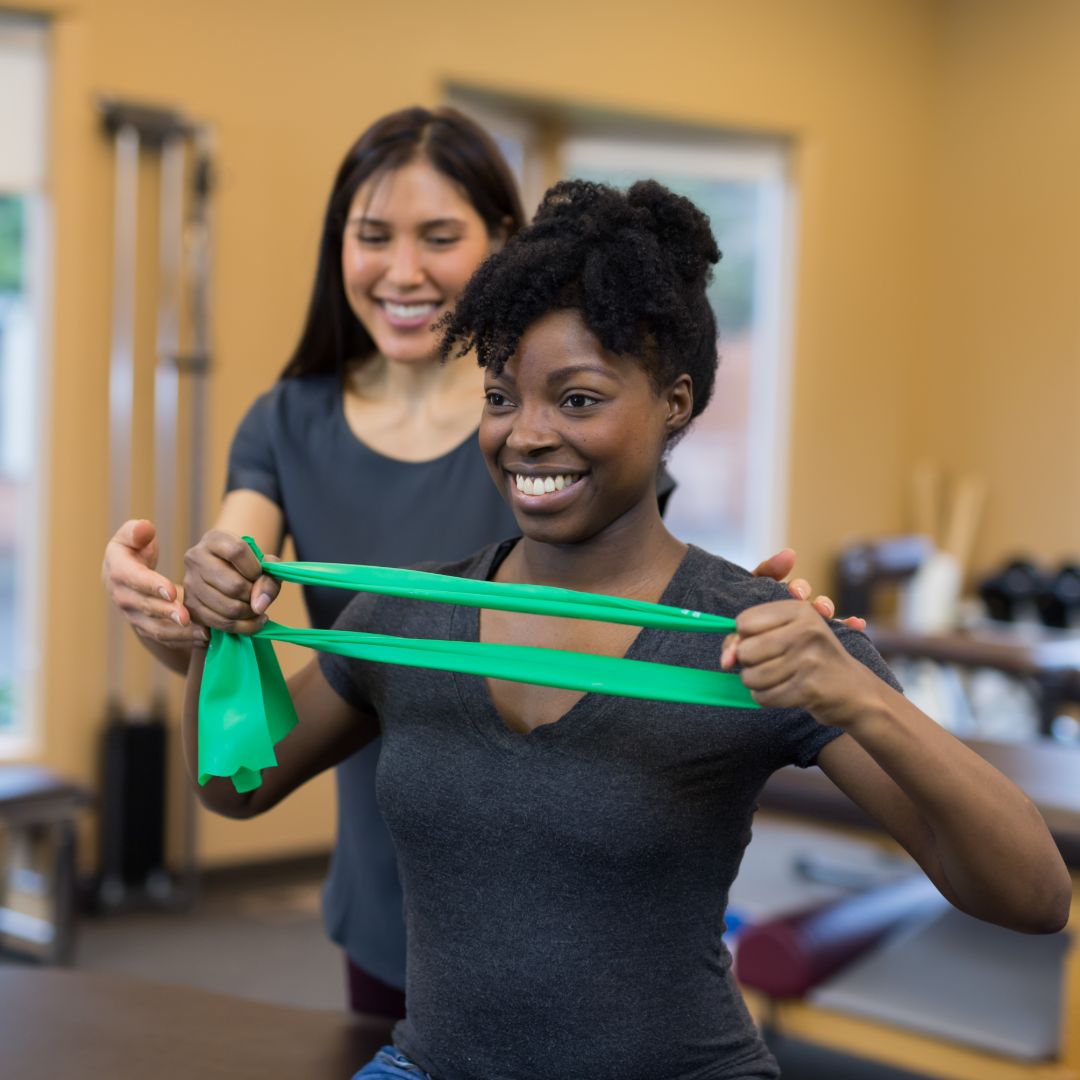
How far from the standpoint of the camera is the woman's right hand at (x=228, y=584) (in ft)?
4.36

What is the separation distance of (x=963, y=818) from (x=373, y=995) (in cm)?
99

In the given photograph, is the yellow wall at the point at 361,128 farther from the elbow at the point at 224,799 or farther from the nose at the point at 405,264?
the elbow at the point at 224,799

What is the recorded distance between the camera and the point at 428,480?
1.77 meters

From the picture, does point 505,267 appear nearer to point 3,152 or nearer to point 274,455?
point 274,455

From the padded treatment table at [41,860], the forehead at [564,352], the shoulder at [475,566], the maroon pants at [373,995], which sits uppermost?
the forehead at [564,352]

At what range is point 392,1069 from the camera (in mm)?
1313

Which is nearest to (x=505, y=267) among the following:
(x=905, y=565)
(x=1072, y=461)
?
(x=905, y=565)

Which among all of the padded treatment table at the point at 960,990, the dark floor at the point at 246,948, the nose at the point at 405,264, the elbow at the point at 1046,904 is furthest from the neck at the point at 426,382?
the dark floor at the point at 246,948

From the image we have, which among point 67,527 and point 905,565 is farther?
point 905,565

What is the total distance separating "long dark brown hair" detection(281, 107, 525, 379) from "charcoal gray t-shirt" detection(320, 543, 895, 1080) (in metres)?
0.73

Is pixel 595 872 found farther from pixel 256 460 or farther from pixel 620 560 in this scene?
pixel 256 460

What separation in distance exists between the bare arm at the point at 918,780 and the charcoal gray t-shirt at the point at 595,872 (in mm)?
91

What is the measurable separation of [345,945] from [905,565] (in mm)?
4045

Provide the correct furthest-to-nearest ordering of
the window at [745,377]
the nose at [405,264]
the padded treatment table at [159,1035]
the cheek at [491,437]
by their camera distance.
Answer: the window at [745,377] → the nose at [405,264] → the padded treatment table at [159,1035] → the cheek at [491,437]
